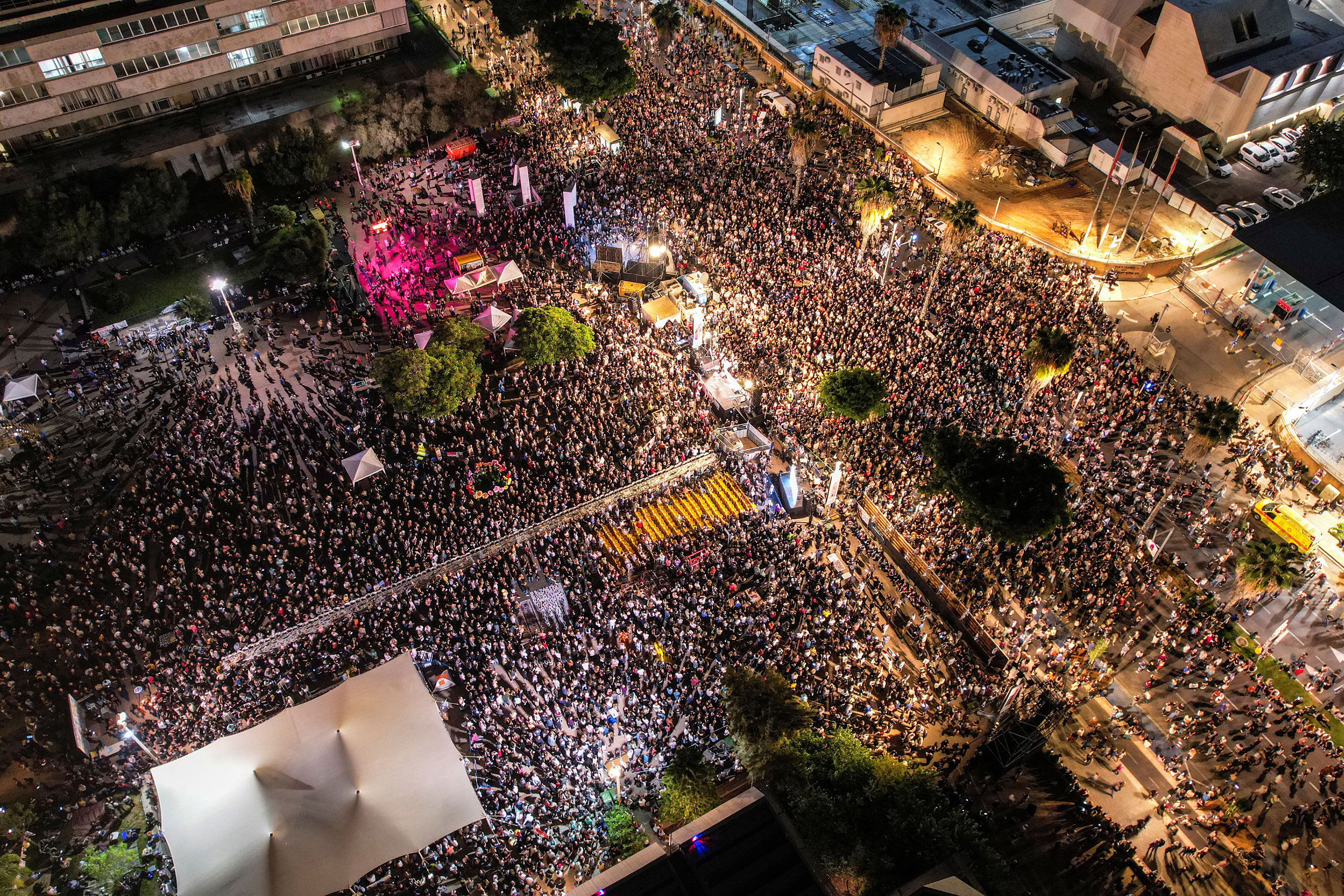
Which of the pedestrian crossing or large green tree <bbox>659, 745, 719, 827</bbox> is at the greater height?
large green tree <bbox>659, 745, 719, 827</bbox>

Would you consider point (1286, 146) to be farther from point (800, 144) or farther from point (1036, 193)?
point (800, 144)

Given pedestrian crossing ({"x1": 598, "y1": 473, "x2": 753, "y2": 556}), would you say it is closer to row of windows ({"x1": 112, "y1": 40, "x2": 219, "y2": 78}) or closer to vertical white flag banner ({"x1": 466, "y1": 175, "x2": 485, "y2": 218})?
vertical white flag banner ({"x1": 466, "y1": 175, "x2": 485, "y2": 218})

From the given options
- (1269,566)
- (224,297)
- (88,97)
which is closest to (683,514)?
(1269,566)

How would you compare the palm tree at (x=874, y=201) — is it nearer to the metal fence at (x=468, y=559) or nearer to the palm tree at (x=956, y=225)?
the palm tree at (x=956, y=225)

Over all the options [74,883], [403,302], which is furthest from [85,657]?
[403,302]

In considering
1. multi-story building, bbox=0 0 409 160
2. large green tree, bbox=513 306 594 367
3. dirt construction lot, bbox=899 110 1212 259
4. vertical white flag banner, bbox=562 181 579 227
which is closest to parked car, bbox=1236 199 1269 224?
dirt construction lot, bbox=899 110 1212 259

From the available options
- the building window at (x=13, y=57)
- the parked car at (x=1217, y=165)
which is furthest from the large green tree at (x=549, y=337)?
the parked car at (x=1217, y=165)
